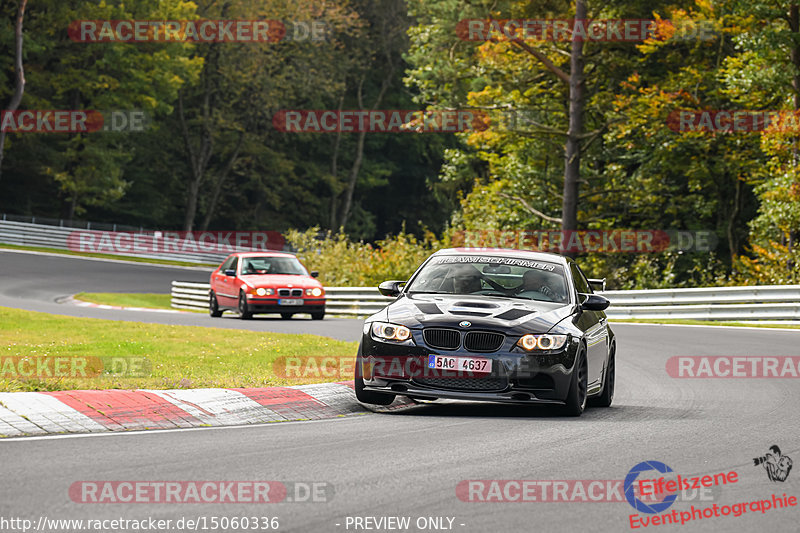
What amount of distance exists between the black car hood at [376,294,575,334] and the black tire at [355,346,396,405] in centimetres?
56

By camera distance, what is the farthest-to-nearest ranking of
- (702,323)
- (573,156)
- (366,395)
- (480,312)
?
1. (573,156)
2. (702,323)
3. (366,395)
4. (480,312)

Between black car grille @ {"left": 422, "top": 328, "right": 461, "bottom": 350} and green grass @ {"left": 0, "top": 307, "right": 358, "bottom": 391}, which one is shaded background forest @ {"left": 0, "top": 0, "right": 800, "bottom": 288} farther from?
black car grille @ {"left": 422, "top": 328, "right": 461, "bottom": 350}

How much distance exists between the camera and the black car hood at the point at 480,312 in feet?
33.8

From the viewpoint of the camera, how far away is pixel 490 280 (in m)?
11.9

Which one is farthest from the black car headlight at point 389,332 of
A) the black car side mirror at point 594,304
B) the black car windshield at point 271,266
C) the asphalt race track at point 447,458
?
the black car windshield at point 271,266

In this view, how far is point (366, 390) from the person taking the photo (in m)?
10.7

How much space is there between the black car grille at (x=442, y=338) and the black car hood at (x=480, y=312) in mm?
61

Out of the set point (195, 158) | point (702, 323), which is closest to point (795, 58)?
point (702, 323)

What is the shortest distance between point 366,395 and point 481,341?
1.29 metres

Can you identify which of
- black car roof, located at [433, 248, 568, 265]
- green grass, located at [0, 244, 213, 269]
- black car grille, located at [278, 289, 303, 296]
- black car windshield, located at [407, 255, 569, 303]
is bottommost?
green grass, located at [0, 244, 213, 269]

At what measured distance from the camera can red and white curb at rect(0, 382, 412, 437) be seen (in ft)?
29.6

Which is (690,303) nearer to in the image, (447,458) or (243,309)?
(243,309)

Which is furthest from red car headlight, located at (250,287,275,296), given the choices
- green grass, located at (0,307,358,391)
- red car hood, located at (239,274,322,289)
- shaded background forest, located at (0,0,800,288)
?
shaded background forest, located at (0,0,800,288)

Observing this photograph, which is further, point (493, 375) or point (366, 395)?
point (366, 395)
